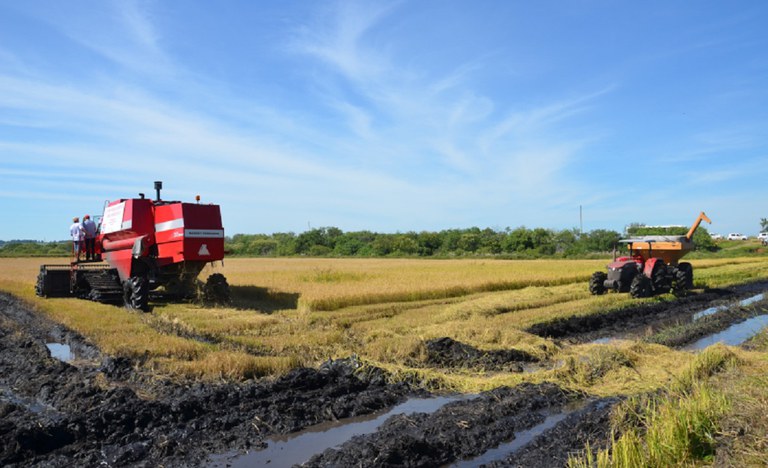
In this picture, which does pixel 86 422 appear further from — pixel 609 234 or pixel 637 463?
pixel 609 234

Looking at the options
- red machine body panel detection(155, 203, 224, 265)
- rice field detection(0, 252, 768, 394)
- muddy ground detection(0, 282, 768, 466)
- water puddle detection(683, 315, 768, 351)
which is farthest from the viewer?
red machine body panel detection(155, 203, 224, 265)

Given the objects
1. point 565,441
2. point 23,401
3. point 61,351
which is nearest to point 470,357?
point 565,441

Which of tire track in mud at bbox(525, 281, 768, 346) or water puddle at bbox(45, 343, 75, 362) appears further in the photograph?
tire track in mud at bbox(525, 281, 768, 346)

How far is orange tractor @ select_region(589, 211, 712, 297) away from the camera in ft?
58.5

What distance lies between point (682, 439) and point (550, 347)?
5.42m

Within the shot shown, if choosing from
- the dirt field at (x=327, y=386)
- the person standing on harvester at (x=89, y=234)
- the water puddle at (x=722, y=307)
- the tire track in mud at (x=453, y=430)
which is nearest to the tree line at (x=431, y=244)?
the water puddle at (x=722, y=307)

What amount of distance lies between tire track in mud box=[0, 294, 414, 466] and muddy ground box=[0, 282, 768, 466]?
0.01m

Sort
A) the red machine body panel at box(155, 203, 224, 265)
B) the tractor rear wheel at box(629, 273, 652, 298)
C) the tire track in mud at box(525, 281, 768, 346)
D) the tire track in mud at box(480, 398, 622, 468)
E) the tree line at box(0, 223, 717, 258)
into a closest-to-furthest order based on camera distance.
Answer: the tire track in mud at box(480, 398, 622, 468) < the tire track in mud at box(525, 281, 768, 346) < the red machine body panel at box(155, 203, 224, 265) < the tractor rear wheel at box(629, 273, 652, 298) < the tree line at box(0, 223, 717, 258)

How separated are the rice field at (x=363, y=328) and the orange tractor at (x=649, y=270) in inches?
21.7

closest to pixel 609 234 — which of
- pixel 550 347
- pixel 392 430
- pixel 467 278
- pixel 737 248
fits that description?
pixel 737 248

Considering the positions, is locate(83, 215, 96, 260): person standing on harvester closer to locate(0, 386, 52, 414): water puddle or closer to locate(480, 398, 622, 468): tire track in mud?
locate(0, 386, 52, 414): water puddle

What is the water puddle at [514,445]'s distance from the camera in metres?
5.46

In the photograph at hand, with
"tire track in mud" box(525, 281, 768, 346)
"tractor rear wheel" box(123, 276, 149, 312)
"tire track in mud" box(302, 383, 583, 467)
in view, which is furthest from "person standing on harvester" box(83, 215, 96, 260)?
"tire track in mud" box(302, 383, 583, 467)

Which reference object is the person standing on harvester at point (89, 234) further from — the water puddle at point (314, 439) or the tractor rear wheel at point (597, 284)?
the tractor rear wheel at point (597, 284)
